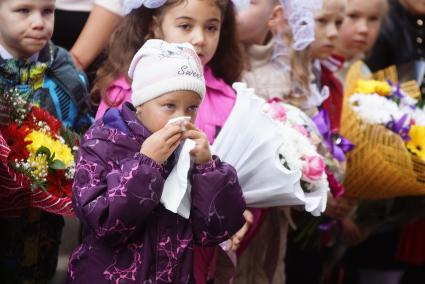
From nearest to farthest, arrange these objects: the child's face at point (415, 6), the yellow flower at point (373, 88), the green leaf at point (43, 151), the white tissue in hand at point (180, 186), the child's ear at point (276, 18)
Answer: the white tissue in hand at point (180, 186)
the green leaf at point (43, 151)
the child's ear at point (276, 18)
the yellow flower at point (373, 88)
the child's face at point (415, 6)

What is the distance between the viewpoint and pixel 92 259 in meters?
3.14

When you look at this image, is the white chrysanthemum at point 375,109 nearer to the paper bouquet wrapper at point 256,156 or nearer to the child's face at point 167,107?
the paper bouquet wrapper at point 256,156

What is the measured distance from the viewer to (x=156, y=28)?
388cm

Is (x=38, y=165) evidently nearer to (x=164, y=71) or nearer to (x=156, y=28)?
(x=164, y=71)

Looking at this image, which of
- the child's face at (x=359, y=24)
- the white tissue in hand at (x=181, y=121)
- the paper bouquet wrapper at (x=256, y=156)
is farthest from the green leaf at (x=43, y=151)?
the child's face at (x=359, y=24)

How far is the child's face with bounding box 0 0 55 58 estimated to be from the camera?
3600 millimetres

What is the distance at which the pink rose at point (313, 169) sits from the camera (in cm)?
385

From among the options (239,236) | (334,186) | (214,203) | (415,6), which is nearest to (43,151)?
(214,203)

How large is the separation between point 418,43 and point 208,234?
10.2 feet

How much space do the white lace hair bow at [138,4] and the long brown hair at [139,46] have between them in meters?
0.02

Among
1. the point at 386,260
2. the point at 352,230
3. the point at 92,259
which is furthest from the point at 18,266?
the point at 386,260

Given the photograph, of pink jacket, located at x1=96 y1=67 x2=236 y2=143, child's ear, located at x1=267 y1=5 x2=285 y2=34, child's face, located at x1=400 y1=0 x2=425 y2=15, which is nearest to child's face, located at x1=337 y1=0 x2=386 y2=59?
child's face, located at x1=400 y1=0 x2=425 y2=15

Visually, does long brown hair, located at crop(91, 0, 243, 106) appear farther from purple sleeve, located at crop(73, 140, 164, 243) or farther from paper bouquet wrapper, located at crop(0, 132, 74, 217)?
purple sleeve, located at crop(73, 140, 164, 243)

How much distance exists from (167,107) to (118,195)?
37cm
